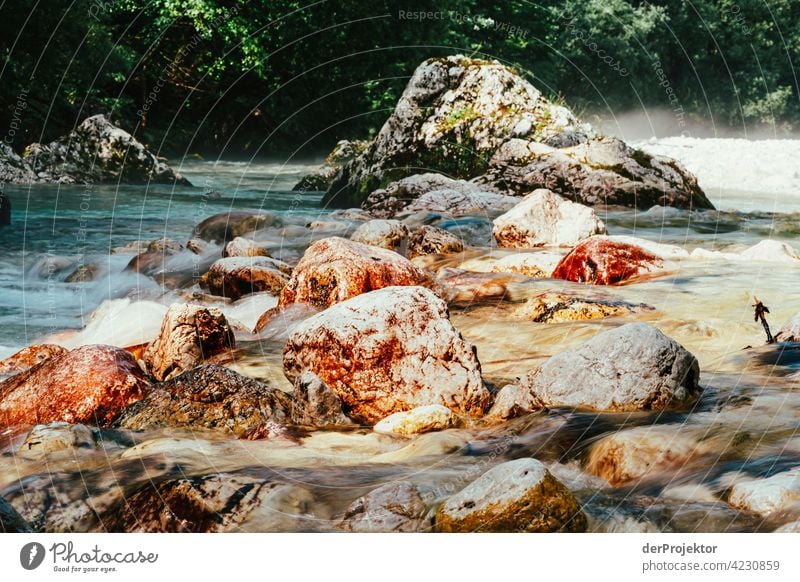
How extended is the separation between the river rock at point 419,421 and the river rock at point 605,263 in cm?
444

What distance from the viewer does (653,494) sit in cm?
462

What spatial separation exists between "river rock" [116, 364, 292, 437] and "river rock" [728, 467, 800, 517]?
3.32 meters

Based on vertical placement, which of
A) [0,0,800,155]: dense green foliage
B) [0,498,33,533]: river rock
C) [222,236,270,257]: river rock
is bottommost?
[0,498,33,533]: river rock

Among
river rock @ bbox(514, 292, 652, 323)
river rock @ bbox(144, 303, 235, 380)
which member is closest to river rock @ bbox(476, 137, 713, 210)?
river rock @ bbox(514, 292, 652, 323)

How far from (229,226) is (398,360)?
31.2 feet

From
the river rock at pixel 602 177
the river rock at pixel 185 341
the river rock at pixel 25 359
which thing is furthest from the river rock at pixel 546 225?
the river rock at pixel 25 359

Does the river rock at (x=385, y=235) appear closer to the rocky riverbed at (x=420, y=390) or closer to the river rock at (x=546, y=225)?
the rocky riverbed at (x=420, y=390)

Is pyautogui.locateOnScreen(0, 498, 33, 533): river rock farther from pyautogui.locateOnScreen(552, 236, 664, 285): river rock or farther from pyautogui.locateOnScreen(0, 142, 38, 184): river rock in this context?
pyautogui.locateOnScreen(0, 142, 38, 184): river rock

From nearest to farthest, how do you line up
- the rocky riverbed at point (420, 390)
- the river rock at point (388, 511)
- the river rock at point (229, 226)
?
the river rock at point (388, 511) → the rocky riverbed at point (420, 390) → the river rock at point (229, 226)

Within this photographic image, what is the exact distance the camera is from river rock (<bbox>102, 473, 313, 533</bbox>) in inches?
184

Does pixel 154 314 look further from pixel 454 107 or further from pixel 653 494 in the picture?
pixel 454 107

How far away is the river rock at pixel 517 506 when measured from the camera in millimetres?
4301

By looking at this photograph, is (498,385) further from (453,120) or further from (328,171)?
(328,171)
